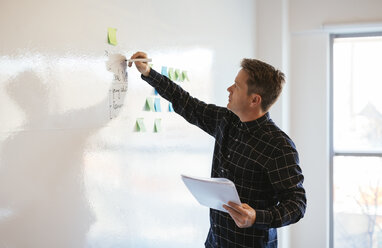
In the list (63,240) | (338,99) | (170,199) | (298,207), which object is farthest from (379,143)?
(63,240)

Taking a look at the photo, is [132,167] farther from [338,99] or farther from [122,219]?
[338,99]

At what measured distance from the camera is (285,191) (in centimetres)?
172

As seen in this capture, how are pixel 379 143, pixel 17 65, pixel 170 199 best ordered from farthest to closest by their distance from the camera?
1. pixel 379 143
2. pixel 170 199
3. pixel 17 65

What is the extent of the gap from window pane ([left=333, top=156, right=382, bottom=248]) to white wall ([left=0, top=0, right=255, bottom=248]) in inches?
81.9

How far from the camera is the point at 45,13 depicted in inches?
56.6

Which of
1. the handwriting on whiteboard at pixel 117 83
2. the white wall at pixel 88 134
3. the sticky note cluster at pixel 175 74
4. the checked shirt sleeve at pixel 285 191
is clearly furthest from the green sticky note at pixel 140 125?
the checked shirt sleeve at pixel 285 191

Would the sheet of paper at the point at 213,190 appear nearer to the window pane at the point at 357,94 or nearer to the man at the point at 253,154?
the man at the point at 253,154

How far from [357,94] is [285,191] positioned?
2805mm

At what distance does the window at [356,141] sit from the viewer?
4203 mm

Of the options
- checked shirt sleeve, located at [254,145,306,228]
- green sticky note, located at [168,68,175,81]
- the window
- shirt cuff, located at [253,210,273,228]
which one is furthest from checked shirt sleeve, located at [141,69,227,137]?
the window

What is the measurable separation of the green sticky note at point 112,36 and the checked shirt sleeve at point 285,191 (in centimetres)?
70

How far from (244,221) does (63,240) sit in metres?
0.57

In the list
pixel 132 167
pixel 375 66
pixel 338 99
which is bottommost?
pixel 132 167

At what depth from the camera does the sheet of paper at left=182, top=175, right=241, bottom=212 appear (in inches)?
59.5
